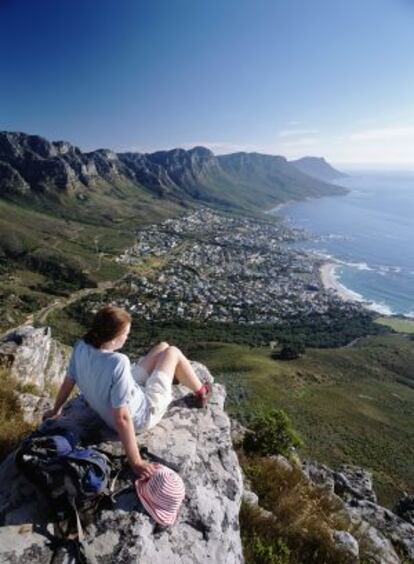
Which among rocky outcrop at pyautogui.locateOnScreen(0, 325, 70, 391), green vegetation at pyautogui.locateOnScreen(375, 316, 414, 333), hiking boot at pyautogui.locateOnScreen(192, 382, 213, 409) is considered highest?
hiking boot at pyautogui.locateOnScreen(192, 382, 213, 409)

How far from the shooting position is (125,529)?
4.09 meters

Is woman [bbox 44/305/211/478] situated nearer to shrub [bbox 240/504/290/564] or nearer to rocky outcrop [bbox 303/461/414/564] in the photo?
shrub [bbox 240/504/290/564]

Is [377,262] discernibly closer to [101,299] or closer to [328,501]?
[101,299]

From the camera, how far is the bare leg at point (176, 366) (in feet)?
19.1

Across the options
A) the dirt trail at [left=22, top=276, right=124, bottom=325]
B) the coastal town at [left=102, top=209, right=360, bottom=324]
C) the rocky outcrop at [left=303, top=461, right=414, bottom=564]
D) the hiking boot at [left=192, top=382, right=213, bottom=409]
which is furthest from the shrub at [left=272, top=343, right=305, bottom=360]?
the hiking boot at [left=192, top=382, right=213, bottom=409]

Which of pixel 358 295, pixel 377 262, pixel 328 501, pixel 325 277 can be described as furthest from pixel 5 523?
pixel 377 262

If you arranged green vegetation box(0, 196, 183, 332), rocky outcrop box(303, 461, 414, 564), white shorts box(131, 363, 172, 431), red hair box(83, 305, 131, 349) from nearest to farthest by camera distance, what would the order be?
1. red hair box(83, 305, 131, 349)
2. white shorts box(131, 363, 172, 431)
3. rocky outcrop box(303, 461, 414, 564)
4. green vegetation box(0, 196, 183, 332)

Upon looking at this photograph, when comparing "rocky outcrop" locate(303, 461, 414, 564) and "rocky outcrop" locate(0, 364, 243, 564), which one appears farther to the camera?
"rocky outcrop" locate(303, 461, 414, 564)

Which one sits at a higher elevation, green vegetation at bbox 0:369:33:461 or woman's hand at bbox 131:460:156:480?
woman's hand at bbox 131:460:156:480

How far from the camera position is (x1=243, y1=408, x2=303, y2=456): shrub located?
9.36 metres

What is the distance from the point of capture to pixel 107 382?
4805 millimetres

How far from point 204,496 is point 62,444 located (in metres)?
1.73

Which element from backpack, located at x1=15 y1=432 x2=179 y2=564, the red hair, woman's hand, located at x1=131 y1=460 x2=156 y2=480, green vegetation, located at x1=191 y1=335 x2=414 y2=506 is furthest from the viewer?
green vegetation, located at x1=191 y1=335 x2=414 y2=506

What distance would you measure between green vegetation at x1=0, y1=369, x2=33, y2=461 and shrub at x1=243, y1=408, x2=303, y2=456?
15.7ft
